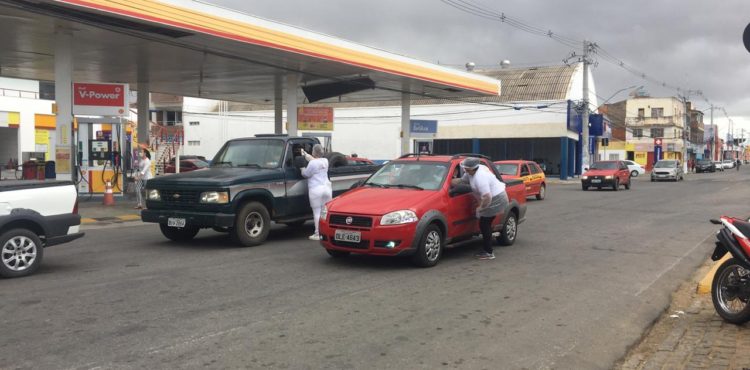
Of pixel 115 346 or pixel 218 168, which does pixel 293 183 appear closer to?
pixel 218 168

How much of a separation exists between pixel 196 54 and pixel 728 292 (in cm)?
1757

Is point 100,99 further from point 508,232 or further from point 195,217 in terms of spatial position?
point 508,232

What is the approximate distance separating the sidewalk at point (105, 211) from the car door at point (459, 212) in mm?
9421

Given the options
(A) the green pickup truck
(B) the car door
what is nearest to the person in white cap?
(B) the car door

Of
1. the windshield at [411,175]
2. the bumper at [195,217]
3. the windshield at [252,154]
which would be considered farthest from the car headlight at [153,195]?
the windshield at [411,175]

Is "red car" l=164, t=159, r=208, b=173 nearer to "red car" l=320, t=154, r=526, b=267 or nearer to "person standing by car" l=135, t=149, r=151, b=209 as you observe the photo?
"person standing by car" l=135, t=149, r=151, b=209

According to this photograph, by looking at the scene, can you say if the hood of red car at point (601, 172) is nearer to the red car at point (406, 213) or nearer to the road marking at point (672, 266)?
the road marking at point (672, 266)

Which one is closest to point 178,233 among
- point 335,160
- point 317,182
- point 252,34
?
point 317,182

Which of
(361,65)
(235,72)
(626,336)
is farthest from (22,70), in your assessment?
(626,336)

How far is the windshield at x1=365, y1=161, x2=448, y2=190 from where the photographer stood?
9312 millimetres

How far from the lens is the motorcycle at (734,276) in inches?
229

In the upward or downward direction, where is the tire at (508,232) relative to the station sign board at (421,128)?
downward

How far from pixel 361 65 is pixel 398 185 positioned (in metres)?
13.2

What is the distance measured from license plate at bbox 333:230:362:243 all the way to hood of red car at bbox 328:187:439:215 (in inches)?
11.3
